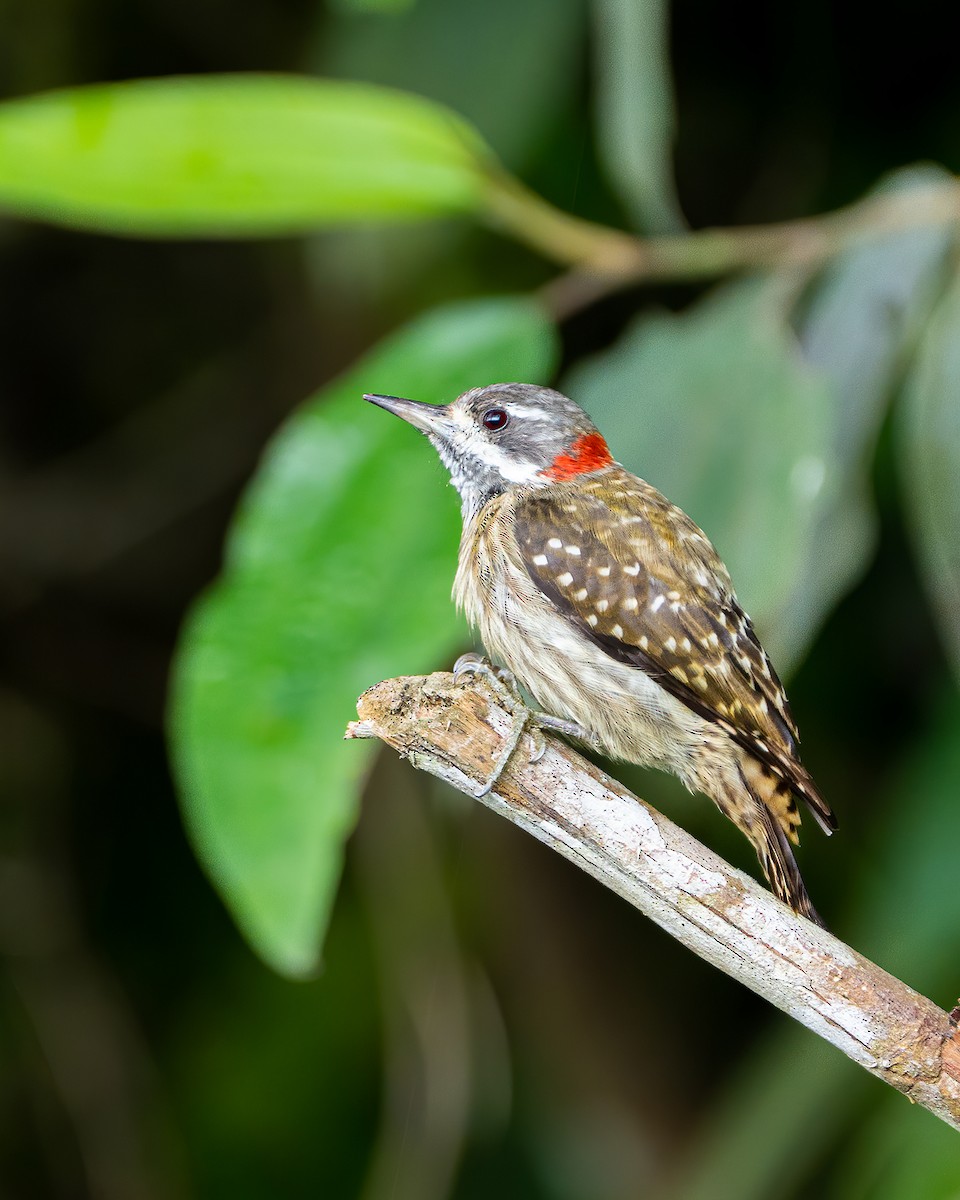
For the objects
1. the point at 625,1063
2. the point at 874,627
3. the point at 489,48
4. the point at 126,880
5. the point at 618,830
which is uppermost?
the point at 489,48

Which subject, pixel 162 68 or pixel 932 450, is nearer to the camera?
pixel 932 450

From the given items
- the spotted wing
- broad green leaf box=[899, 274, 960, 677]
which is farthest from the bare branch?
broad green leaf box=[899, 274, 960, 677]

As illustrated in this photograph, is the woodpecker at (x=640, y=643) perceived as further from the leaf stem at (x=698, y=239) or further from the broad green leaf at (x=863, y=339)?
the leaf stem at (x=698, y=239)

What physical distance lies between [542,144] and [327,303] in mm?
755

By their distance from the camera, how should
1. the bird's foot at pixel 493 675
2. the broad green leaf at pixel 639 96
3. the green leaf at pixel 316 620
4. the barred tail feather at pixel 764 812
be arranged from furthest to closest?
the broad green leaf at pixel 639 96 → the green leaf at pixel 316 620 → the barred tail feather at pixel 764 812 → the bird's foot at pixel 493 675

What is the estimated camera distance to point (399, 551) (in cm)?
255

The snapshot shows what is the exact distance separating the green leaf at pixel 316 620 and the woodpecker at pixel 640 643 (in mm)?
266

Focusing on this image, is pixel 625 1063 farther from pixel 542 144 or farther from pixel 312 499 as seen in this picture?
pixel 542 144

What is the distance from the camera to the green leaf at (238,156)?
8.71 feet

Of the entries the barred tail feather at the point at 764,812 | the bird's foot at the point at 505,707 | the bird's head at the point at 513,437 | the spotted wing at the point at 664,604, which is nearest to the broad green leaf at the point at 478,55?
the bird's head at the point at 513,437

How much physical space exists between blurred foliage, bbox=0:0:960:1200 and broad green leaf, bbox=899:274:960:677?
1 centimetres

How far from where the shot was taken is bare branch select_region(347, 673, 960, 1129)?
1486mm

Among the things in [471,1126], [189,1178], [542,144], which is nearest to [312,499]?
[542,144]

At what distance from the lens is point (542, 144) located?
3543 millimetres
